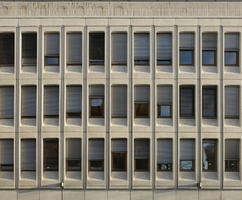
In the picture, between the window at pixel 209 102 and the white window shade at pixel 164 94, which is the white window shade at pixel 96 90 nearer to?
the white window shade at pixel 164 94

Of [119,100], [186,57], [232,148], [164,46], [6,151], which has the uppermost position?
[164,46]

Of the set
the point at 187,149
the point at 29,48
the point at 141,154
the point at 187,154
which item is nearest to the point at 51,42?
the point at 29,48

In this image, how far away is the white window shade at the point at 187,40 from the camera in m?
13.5

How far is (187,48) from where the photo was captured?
13484 mm

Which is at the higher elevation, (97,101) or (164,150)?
(97,101)

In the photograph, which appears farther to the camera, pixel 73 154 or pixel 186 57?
pixel 186 57

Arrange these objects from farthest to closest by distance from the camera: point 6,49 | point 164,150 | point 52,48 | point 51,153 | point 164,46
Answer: point 6,49 < point 52,48 < point 164,46 < point 51,153 < point 164,150

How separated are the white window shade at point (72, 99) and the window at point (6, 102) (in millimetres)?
3152

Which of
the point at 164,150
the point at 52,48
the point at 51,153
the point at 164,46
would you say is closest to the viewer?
the point at 164,150

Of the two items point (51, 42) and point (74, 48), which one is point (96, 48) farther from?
point (51, 42)

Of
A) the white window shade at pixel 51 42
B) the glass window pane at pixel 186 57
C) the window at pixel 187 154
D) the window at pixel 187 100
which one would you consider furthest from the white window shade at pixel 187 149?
the white window shade at pixel 51 42

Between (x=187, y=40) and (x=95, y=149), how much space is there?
7.95 metres

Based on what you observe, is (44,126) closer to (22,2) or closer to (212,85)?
(22,2)

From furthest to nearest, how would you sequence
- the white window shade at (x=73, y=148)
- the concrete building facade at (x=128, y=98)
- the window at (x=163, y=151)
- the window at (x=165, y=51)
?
1. the window at (x=165, y=51)
2. the white window shade at (x=73, y=148)
3. the window at (x=163, y=151)
4. the concrete building facade at (x=128, y=98)
